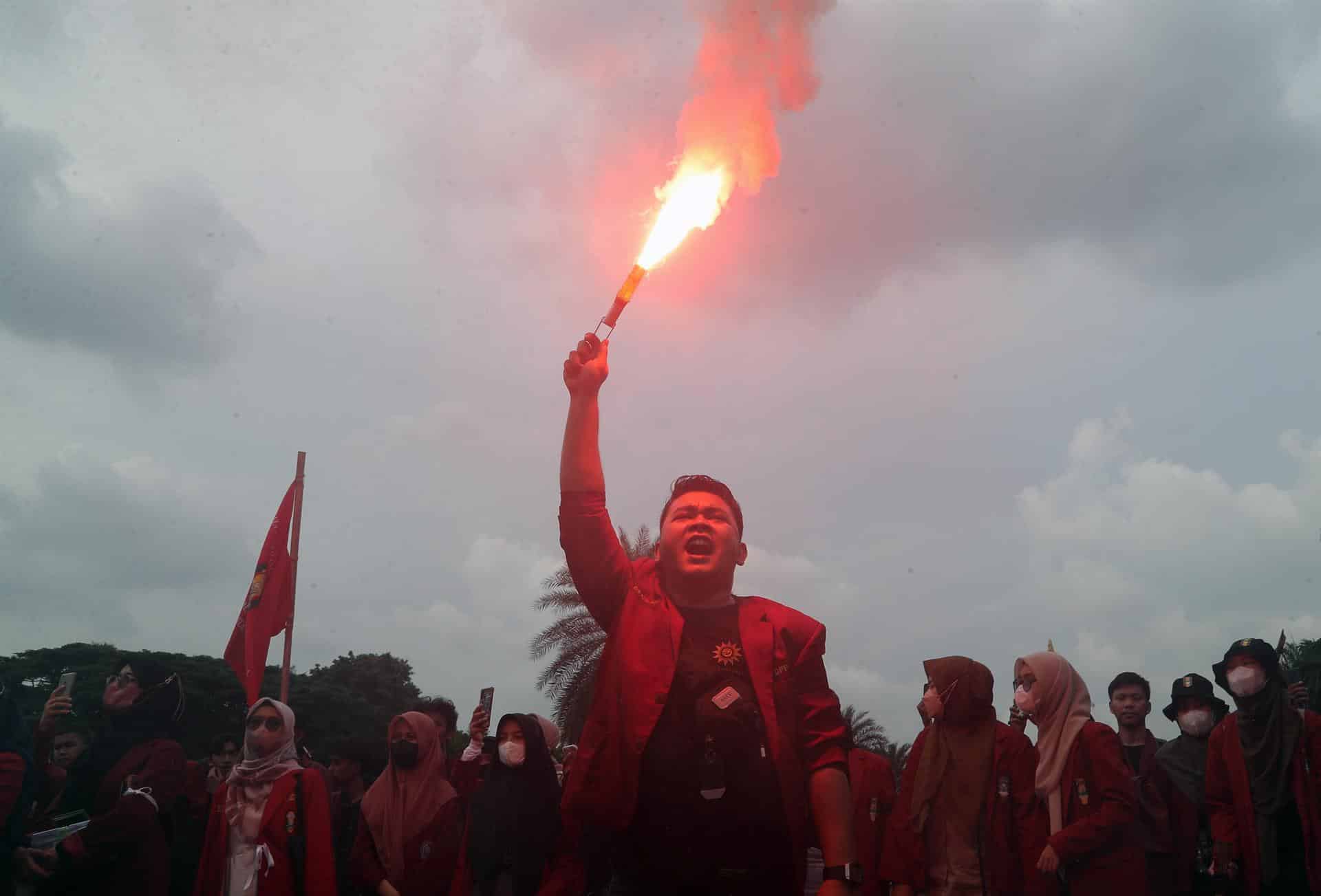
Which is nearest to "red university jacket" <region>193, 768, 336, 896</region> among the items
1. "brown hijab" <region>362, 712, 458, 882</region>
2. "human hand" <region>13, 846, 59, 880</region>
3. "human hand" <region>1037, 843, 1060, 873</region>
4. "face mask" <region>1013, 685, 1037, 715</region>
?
"human hand" <region>13, 846, 59, 880</region>

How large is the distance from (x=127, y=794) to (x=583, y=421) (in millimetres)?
4207

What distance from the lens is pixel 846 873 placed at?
13.1ft

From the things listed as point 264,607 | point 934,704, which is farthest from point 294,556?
point 934,704

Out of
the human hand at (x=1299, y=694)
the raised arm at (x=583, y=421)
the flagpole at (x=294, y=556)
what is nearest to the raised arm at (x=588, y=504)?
the raised arm at (x=583, y=421)

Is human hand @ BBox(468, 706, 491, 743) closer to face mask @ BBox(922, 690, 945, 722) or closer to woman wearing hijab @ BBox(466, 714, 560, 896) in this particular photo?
woman wearing hijab @ BBox(466, 714, 560, 896)

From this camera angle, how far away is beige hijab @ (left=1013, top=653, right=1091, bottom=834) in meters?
6.52

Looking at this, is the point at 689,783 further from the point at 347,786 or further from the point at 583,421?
the point at 347,786

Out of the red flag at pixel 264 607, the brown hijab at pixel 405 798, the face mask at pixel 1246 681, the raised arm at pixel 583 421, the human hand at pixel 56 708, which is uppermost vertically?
the red flag at pixel 264 607

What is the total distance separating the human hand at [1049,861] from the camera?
6.07m

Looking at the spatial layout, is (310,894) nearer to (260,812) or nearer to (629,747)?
(260,812)

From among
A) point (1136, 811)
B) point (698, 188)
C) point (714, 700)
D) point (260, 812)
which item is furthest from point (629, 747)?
point (1136, 811)

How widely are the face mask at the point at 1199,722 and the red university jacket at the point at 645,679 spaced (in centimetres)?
581

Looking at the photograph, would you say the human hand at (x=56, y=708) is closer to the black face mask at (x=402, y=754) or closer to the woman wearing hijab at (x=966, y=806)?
the black face mask at (x=402, y=754)

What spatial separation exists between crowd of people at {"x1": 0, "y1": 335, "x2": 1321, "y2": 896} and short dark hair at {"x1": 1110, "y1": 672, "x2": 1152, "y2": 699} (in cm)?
2
